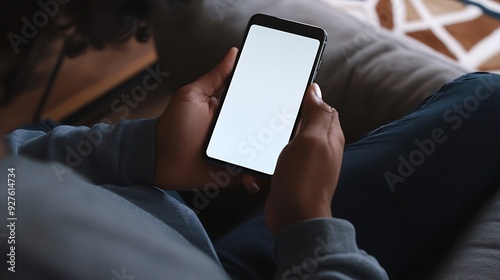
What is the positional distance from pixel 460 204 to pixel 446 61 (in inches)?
12.2

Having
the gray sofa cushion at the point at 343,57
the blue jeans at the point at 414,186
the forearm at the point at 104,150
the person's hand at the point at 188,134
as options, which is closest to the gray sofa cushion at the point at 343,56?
the gray sofa cushion at the point at 343,57

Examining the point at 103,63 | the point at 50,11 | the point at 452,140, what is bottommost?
the point at 103,63

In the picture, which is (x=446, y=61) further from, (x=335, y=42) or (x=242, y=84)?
(x=242, y=84)

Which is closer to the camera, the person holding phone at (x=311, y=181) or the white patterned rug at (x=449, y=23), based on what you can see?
the person holding phone at (x=311, y=181)

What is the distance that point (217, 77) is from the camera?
63cm

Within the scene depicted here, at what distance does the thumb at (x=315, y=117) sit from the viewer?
0.47 meters

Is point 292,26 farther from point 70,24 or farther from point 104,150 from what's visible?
point 70,24

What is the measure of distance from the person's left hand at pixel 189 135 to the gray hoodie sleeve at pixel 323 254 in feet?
0.59

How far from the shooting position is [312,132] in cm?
46

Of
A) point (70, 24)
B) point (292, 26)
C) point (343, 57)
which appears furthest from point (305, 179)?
point (70, 24)

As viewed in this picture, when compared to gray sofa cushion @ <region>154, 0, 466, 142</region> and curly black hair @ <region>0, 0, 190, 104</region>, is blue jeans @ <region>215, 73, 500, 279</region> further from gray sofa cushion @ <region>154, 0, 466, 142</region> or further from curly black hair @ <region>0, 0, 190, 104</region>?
curly black hair @ <region>0, 0, 190, 104</region>

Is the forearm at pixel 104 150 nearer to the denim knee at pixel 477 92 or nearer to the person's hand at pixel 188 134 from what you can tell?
the person's hand at pixel 188 134

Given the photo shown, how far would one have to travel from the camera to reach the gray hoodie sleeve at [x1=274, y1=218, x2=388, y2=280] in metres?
0.40

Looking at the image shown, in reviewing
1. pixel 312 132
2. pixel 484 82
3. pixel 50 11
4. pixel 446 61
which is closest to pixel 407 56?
pixel 446 61
